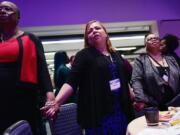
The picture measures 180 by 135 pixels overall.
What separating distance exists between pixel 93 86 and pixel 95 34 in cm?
40

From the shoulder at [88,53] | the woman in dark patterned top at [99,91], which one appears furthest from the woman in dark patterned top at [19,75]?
the shoulder at [88,53]

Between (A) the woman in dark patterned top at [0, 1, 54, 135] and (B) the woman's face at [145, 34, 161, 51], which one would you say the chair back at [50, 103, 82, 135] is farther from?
(B) the woman's face at [145, 34, 161, 51]

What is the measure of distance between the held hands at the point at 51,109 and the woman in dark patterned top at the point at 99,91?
0.02 meters

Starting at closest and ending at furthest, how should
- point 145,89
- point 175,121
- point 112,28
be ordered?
point 175,121
point 145,89
point 112,28

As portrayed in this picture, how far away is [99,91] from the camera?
244cm

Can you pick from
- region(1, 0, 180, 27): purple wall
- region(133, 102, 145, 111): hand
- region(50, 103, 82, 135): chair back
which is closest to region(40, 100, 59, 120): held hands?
region(50, 103, 82, 135): chair back

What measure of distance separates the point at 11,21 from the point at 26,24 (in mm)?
3394

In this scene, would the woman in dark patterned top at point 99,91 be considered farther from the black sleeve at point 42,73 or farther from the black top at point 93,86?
the black sleeve at point 42,73

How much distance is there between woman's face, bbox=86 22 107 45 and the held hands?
562 millimetres

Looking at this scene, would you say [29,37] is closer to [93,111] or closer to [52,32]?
[93,111]

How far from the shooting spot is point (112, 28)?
6164 mm

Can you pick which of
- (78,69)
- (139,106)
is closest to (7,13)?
(78,69)

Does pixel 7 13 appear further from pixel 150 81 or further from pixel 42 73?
pixel 150 81

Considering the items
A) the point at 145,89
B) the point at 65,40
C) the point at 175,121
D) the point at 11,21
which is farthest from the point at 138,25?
the point at 175,121
